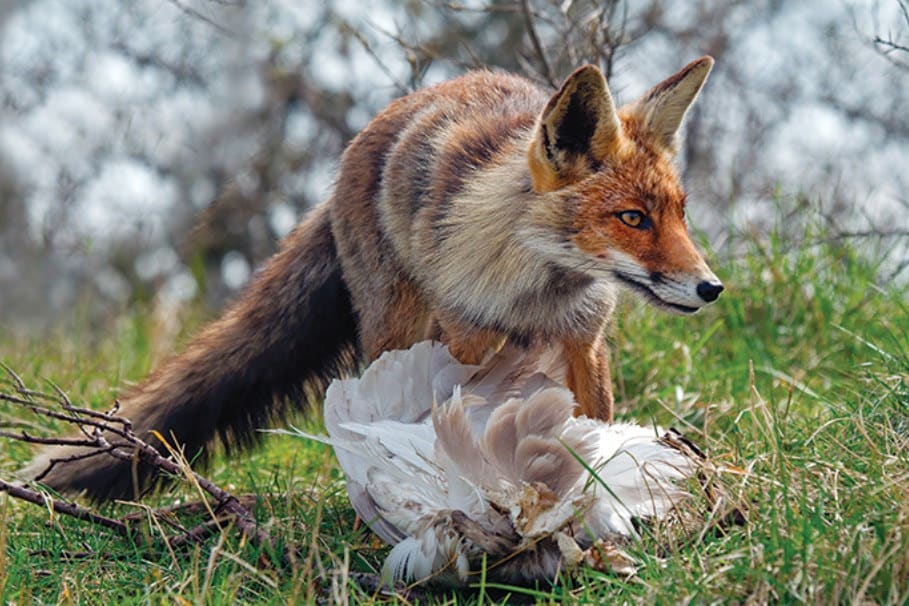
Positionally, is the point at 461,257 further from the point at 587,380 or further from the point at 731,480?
the point at 731,480

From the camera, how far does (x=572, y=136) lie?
3.89 metres

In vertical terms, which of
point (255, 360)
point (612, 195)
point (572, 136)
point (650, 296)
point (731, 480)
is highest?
point (572, 136)

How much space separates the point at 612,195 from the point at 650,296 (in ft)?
1.36

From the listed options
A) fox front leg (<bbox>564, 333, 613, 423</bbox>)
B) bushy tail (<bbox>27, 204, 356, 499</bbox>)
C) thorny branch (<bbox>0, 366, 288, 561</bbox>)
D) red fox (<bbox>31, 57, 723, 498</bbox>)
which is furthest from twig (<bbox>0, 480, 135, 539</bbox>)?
fox front leg (<bbox>564, 333, 613, 423</bbox>)

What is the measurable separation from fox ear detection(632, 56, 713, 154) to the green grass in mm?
1085

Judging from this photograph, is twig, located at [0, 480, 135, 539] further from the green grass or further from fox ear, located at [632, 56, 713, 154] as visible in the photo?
fox ear, located at [632, 56, 713, 154]

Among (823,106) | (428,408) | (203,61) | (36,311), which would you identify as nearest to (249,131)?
(203,61)

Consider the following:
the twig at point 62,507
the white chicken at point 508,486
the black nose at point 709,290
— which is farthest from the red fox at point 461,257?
the white chicken at point 508,486

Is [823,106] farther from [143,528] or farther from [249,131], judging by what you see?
[143,528]

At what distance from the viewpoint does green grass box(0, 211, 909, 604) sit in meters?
2.62

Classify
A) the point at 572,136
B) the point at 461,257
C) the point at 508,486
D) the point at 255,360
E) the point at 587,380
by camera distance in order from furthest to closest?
the point at 255,360
the point at 587,380
the point at 461,257
the point at 572,136
the point at 508,486

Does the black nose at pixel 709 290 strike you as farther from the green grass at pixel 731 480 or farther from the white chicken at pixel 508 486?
the white chicken at pixel 508 486

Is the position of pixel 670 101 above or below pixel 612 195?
above

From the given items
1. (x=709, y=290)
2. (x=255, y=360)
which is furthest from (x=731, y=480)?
(x=255, y=360)
